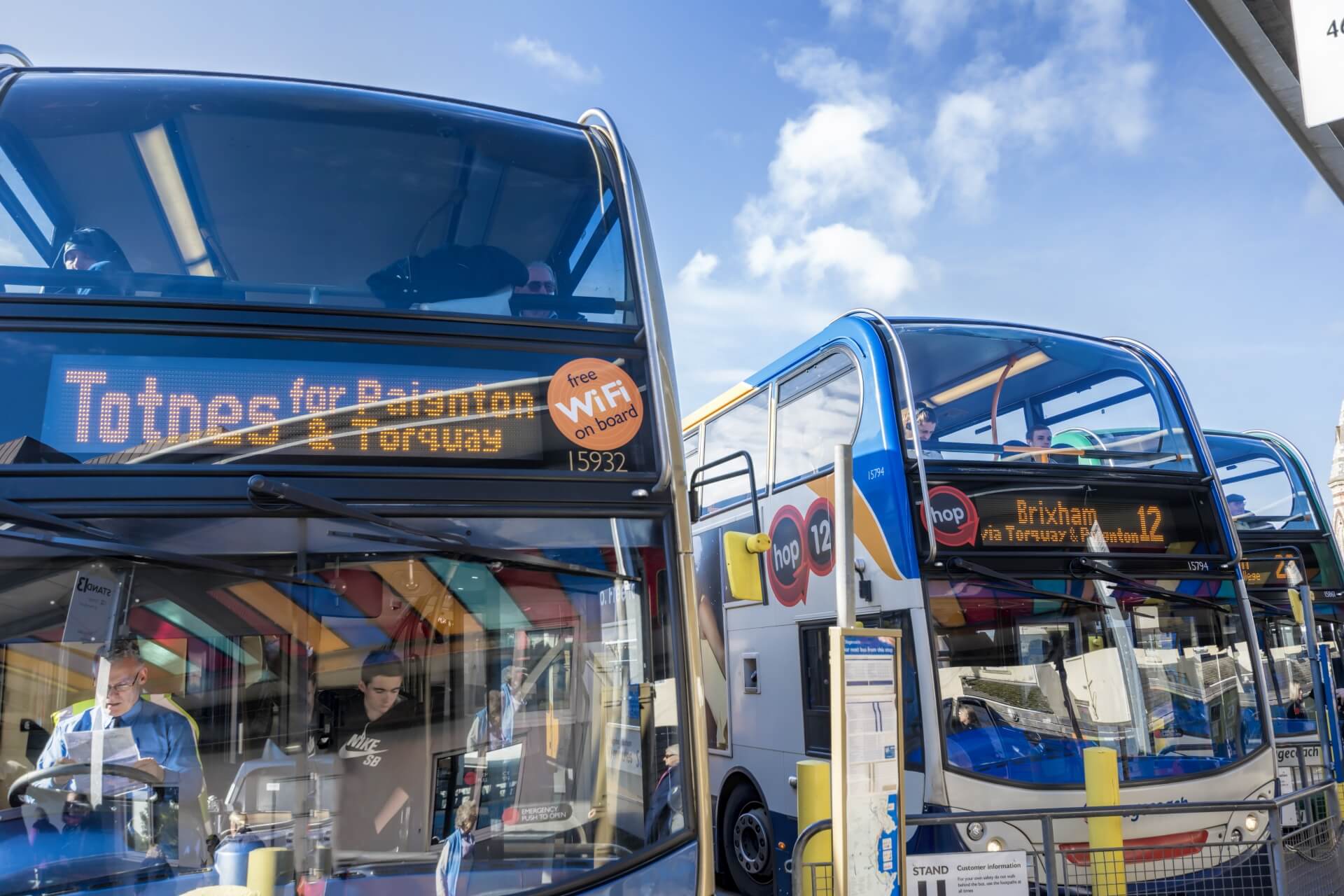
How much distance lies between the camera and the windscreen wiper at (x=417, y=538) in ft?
11.5

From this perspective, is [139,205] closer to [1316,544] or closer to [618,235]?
[618,235]

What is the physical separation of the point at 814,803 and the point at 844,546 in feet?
5.30

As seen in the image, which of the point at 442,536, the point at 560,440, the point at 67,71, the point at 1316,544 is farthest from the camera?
the point at 1316,544

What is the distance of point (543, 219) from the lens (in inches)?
181

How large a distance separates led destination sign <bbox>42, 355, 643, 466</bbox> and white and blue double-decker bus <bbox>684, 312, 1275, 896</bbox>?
161 cm

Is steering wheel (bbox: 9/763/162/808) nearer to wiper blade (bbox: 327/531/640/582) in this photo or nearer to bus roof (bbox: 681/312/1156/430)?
wiper blade (bbox: 327/531/640/582)

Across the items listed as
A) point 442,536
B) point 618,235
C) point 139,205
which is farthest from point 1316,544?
point 139,205

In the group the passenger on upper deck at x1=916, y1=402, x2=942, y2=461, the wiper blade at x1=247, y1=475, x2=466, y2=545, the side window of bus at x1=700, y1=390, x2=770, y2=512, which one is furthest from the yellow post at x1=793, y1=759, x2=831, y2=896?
the side window of bus at x1=700, y1=390, x2=770, y2=512

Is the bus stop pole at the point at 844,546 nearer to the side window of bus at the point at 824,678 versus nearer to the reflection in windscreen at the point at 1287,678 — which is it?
the side window of bus at the point at 824,678

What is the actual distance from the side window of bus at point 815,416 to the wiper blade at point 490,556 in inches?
137

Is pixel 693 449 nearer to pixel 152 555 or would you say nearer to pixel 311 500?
pixel 311 500

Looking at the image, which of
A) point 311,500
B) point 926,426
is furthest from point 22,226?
point 926,426

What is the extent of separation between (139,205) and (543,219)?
5.13 ft

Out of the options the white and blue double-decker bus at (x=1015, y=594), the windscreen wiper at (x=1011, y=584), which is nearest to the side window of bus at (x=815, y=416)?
the white and blue double-decker bus at (x=1015, y=594)
